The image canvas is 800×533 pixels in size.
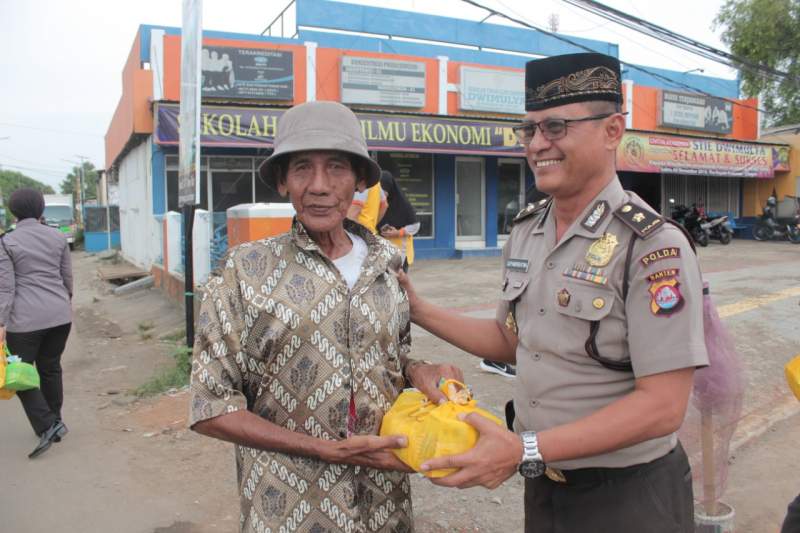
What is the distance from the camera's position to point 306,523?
1752 millimetres

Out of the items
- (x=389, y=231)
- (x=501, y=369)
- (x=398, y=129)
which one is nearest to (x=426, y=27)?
(x=398, y=129)

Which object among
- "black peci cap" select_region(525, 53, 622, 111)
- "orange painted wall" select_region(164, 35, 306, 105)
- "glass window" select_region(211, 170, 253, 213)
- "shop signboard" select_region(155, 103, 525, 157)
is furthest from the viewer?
"glass window" select_region(211, 170, 253, 213)

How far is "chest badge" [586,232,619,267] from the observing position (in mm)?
1693

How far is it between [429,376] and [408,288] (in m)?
0.34

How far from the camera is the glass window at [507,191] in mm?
16625

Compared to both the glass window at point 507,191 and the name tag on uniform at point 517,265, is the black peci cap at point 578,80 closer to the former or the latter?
the name tag on uniform at point 517,265

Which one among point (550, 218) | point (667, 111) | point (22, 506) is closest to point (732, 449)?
point (550, 218)

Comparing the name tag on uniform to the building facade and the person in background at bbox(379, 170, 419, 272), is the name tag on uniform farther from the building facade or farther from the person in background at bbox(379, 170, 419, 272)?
the building facade

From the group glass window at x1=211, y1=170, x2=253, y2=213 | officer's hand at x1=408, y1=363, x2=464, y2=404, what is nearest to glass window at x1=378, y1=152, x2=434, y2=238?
glass window at x1=211, y1=170, x2=253, y2=213

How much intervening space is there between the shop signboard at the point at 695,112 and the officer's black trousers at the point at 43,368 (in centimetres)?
1748

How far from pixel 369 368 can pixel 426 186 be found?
46.1 ft

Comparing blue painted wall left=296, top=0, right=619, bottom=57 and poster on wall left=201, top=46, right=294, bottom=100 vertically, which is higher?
blue painted wall left=296, top=0, right=619, bottom=57

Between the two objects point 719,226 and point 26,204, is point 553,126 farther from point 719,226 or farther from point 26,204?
point 719,226

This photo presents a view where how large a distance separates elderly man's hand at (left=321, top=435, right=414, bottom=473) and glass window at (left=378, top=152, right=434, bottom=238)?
44.6ft
